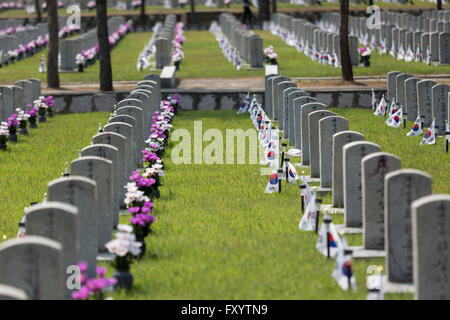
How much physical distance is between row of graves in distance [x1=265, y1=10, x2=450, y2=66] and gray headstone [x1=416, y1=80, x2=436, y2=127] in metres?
15.1

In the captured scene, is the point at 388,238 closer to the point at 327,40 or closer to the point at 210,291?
the point at 210,291

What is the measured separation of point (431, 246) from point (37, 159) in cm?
1231

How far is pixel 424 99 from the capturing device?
77.0 ft

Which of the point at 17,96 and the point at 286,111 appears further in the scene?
the point at 17,96

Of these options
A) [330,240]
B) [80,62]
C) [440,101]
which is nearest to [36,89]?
[80,62]

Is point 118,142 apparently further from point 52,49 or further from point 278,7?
point 278,7

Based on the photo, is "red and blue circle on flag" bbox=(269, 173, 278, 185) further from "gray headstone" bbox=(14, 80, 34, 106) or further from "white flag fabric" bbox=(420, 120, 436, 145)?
"gray headstone" bbox=(14, 80, 34, 106)

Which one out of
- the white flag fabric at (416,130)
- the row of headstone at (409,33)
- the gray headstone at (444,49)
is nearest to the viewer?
the white flag fabric at (416,130)

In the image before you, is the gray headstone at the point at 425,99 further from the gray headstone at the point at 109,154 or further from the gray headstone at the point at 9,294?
the gray headstone at the point at 9,294

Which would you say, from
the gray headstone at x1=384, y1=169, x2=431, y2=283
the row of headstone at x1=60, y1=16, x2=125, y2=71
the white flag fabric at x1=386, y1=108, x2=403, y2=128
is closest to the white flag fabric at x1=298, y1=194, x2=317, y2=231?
the gray headstone at x1=384, y1=169, x2=431, y2=283

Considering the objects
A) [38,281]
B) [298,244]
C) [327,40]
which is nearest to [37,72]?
[327,40]

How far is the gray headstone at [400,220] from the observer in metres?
11.2

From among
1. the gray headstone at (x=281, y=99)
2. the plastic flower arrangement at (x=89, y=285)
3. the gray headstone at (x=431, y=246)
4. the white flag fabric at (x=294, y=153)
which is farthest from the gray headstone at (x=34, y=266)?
the gray headstone at (x=281, y=99)

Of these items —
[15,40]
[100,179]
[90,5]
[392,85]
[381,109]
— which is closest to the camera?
[100,179]
